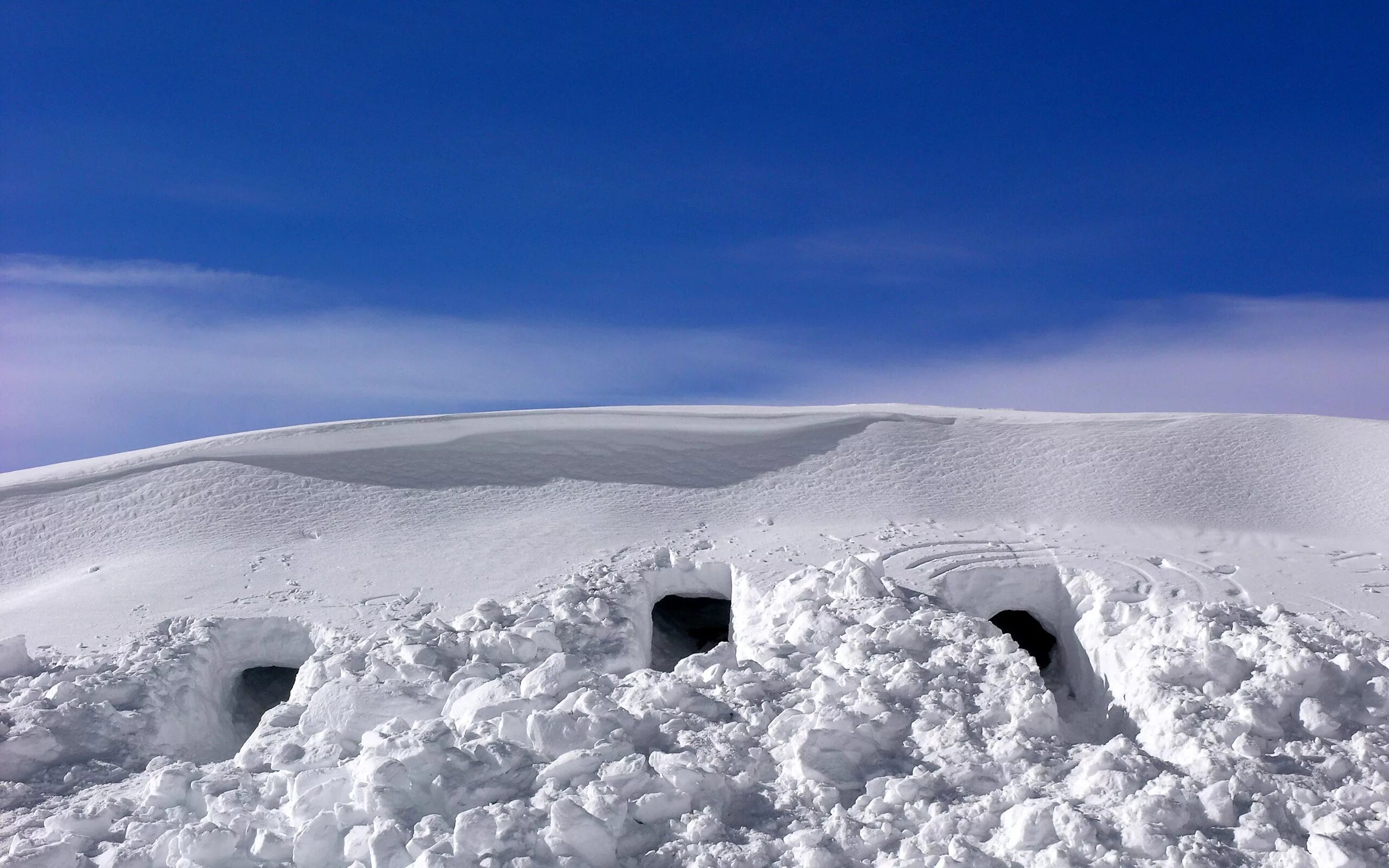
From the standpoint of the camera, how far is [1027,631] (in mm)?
6617

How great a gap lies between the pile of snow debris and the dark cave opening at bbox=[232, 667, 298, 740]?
0.34m

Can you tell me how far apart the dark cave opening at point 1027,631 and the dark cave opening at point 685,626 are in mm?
1743

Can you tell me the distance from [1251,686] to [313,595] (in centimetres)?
500

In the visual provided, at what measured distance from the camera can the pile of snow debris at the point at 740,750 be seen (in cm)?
371

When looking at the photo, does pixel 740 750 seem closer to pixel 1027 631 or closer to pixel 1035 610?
pixel 1035 610

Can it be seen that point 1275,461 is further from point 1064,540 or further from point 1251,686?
point 1251,686

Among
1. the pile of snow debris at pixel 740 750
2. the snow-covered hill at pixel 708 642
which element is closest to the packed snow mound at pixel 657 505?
the snow-covered hill at pixel 708 642

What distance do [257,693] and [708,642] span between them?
2.74m

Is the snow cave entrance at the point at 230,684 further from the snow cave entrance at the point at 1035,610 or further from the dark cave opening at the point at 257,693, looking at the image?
the snow cave entrance at the point at 1035,610

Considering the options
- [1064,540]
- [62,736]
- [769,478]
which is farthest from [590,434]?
[62,736]

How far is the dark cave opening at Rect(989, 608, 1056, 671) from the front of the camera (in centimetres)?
643

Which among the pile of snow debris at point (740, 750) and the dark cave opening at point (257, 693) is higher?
the pile of snow debris at point (740, 750)

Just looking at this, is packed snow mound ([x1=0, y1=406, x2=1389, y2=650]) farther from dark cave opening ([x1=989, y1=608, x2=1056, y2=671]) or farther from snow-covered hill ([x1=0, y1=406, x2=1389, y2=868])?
dark cave opening ([x1=989, y1=608, x2=1056, y2=671])

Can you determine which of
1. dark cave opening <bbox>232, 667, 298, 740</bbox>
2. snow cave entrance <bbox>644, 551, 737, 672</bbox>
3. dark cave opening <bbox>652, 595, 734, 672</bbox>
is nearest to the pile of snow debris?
dark cave opening <bbox>232, 667, 298, 740</bbox>
